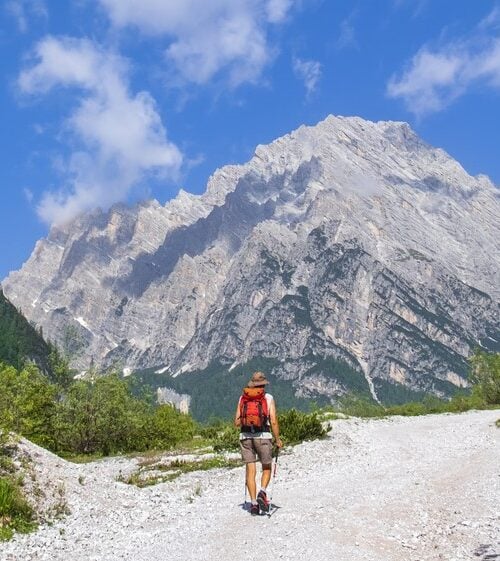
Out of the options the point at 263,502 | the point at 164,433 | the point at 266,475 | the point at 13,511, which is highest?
the point at 164,433

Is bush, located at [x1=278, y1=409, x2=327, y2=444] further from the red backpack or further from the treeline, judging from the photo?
the red backpack

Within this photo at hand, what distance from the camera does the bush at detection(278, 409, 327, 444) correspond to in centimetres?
3369

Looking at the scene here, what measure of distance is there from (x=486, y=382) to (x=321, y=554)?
224 feet

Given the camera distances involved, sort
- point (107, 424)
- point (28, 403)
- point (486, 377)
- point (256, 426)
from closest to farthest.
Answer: point (256, 426) < point (28, 403) < point (107, 424) < point (486, 377)

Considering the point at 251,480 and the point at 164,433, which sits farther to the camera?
the point at 164,433

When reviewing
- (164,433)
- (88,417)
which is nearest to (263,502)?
(88,417)

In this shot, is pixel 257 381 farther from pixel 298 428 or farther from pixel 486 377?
pixel 486 377

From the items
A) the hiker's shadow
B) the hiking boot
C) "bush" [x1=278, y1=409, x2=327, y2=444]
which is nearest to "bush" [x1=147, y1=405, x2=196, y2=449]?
"bush" [x1=278, y1=409, x2=327, y2=444]

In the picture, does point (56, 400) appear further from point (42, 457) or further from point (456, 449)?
point (456, 449)

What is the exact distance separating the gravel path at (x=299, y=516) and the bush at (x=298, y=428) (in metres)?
4.80

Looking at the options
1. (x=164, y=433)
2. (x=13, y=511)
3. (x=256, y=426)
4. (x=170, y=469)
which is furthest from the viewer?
(x=164, y=433)

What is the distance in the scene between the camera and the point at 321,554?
1345cm

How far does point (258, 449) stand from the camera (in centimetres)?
1759

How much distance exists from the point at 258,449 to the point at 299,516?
2.13 m
